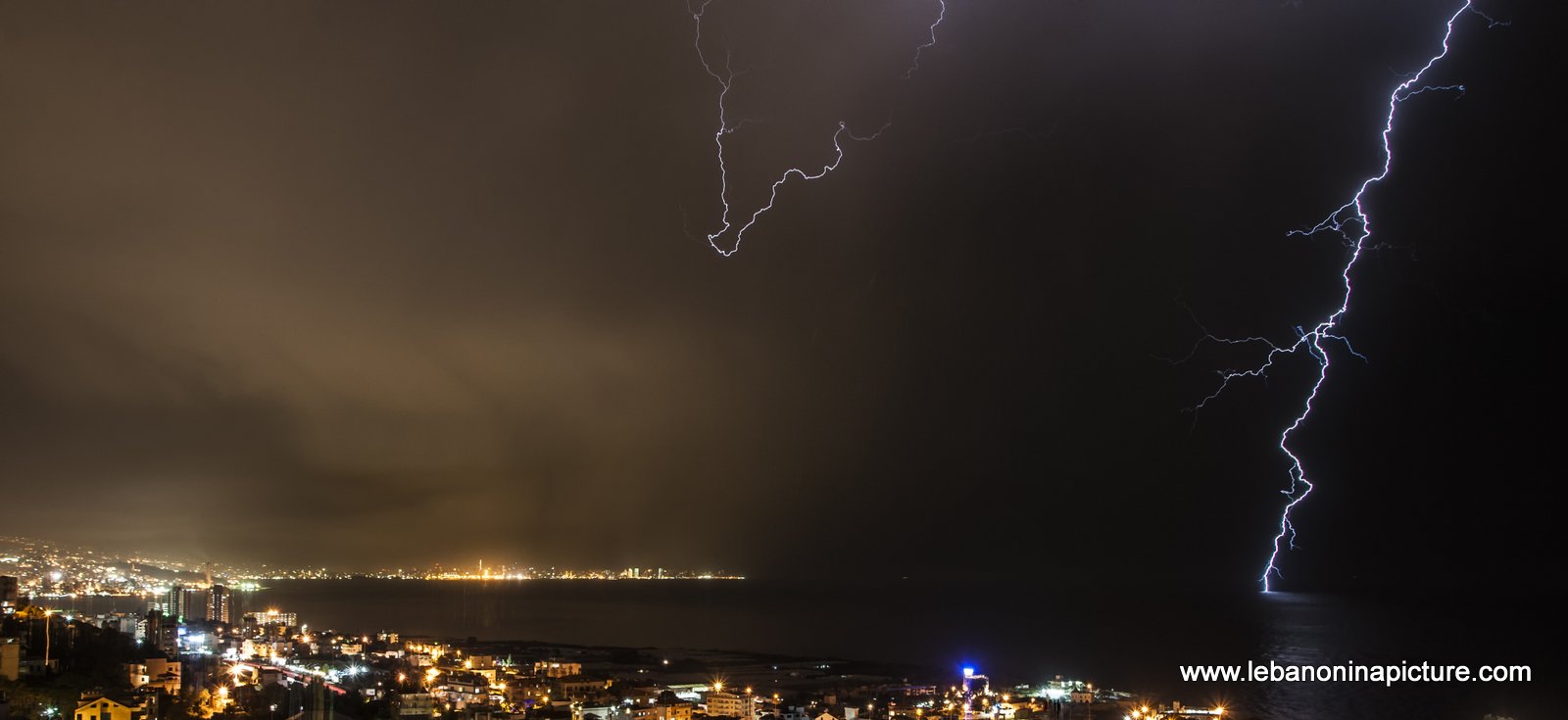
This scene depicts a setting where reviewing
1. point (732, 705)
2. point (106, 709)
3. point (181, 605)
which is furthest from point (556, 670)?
point (181, 605)

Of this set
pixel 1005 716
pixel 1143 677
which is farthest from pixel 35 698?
pixel 1143 677

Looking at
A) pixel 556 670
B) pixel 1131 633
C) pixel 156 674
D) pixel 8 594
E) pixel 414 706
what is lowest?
pixel 1131 633

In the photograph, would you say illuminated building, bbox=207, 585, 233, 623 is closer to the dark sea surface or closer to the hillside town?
the dark sea surface

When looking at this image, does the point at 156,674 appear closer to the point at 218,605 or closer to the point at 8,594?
the point at 8,594

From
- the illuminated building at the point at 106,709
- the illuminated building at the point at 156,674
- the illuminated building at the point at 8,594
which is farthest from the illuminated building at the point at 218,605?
the illuminated building at the point at 106,709

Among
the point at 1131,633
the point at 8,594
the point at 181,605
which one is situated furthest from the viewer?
the point at 181,605

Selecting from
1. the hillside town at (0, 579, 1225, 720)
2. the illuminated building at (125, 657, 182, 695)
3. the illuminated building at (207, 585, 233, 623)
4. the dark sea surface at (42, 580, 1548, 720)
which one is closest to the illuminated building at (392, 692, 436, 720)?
the hillside town at (0, 579, 1225, 720)

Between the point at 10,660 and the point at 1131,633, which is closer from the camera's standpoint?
the point at 10,660

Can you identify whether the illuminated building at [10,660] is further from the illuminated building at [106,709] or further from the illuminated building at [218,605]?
the illuminated building at [218,605]

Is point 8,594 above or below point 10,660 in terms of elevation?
above

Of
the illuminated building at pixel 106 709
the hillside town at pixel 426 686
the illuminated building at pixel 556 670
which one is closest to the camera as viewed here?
the illuminated building at pixel 106 709
